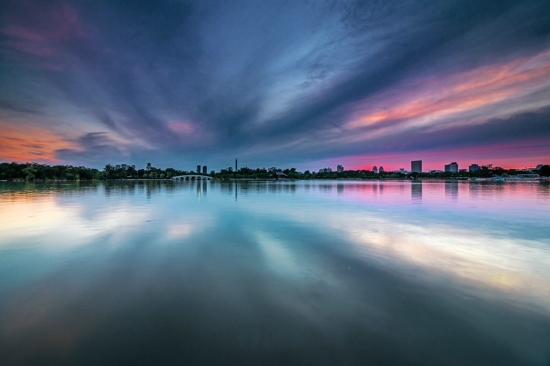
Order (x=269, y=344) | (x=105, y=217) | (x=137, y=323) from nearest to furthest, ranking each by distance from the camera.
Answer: (x=269, y=344) < (x=137, y=323) < (x=105, y=217)

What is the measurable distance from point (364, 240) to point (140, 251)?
29.9ft

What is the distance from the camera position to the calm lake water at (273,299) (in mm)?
3979

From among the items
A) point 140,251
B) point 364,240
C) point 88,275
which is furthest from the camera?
point 364,240

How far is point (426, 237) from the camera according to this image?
37.4 ft

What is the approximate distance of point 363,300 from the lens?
220 inches

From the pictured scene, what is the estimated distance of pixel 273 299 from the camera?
18.6 feet

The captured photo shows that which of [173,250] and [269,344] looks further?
[173,250]

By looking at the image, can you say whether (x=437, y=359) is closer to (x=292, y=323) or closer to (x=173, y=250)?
(x=292, y=323)

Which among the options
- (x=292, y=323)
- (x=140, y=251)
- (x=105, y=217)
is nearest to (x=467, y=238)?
(x=292, y=323)

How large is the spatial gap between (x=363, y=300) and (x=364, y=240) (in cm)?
565

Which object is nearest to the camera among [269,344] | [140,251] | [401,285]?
[269,344]

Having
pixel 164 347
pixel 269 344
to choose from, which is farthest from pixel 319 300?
pixel 164 347

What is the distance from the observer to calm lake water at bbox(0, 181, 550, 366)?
157 inches

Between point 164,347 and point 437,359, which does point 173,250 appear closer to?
point 164,347
